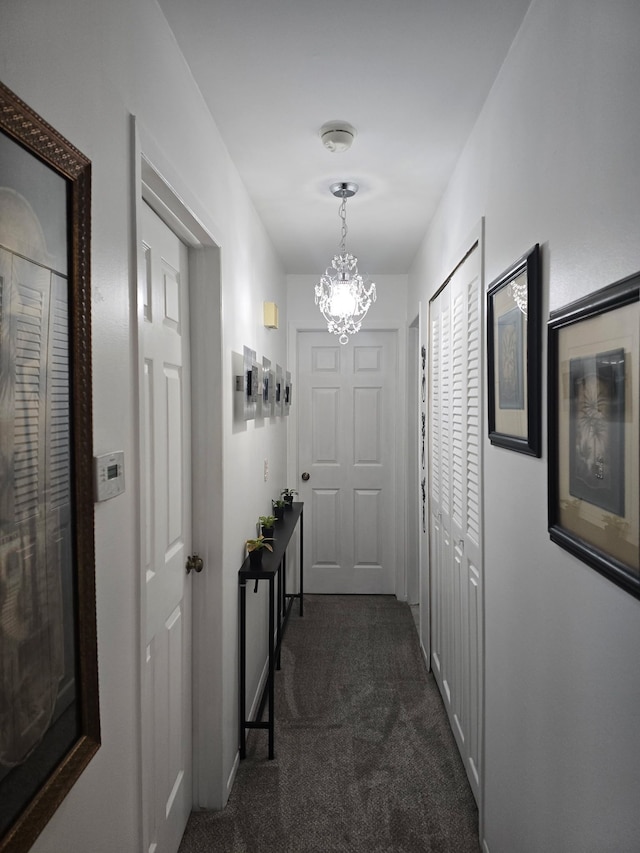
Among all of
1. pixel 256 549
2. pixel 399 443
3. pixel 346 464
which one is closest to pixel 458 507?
pixel 256 549

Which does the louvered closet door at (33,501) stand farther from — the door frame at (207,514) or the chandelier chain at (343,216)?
the chandelier chain at (343,216)

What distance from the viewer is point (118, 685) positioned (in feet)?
4.16

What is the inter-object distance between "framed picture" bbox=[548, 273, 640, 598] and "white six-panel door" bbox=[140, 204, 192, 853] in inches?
40.6

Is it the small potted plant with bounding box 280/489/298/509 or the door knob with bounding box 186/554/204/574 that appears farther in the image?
the small potted plant with bounding box 280/489/298/509

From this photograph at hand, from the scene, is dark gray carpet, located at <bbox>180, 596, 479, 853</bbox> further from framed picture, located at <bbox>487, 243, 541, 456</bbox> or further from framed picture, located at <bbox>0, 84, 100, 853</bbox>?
framed picture, located at <bbox>487, 243, 541, 456</bbox>

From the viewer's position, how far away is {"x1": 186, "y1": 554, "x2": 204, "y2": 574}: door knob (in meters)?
2.10

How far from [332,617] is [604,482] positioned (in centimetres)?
343

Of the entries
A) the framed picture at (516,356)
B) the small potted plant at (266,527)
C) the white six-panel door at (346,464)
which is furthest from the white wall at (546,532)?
the white six-panel door at (346,464)

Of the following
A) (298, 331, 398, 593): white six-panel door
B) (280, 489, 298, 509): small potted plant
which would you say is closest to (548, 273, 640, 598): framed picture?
(280, 489, 298, 509): small potted plant

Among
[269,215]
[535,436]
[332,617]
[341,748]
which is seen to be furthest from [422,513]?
[535,436]

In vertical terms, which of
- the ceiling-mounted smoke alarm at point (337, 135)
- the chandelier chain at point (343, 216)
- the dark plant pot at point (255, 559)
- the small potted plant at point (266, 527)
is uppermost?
the chandelier chain at point (343, 216)

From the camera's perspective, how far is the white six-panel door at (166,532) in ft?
5.56

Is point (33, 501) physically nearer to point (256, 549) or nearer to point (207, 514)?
point (207, 514)

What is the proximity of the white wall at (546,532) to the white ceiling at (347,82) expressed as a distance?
143 mm
